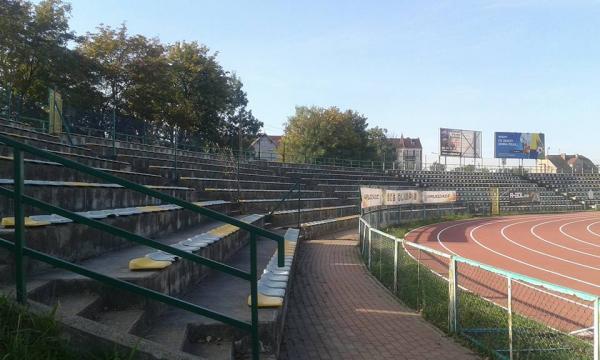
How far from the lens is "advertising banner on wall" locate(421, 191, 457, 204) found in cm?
3077

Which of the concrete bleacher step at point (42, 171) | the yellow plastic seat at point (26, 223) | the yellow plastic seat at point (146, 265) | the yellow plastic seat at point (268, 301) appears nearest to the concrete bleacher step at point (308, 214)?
the concrete bleacher step at point (42, 171)

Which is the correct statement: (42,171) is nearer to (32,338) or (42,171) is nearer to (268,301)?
(268,301)

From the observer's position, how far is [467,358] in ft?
17.0

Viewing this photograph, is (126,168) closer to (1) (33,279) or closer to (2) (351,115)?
(1) (33,279)

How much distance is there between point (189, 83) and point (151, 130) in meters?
21.2

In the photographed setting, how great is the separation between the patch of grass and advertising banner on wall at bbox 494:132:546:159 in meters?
57.2

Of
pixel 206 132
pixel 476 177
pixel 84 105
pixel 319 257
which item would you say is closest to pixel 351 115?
pixel 476 177

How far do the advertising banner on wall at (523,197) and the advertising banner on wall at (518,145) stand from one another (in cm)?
1353

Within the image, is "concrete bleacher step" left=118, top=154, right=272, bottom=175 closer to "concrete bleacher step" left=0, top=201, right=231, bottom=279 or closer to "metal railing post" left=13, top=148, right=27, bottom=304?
"concrete bleacher step" left=0, top=201, right=231, bottom=279

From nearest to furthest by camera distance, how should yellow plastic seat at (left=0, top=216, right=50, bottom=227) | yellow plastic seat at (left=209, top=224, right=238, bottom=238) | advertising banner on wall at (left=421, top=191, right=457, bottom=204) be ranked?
yellow plastic seat at (left=0, top=216, right=50, bottom=227) < yellow plastic seat at (left=209, top=224, right=238, bottom=238) < advertising banner on wall at (left=421, top=191, right=457, bottom=204)

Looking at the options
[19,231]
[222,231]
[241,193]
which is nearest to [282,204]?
[241,193]

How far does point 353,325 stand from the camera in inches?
249

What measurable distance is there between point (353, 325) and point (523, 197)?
39587 millimetres

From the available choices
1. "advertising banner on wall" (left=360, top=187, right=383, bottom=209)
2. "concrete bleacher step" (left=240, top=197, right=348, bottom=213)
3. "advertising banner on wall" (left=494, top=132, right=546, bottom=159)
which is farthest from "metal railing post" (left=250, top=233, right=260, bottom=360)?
"advertising banner on wall" (left=494, top=132, right=546, bottom=159)
